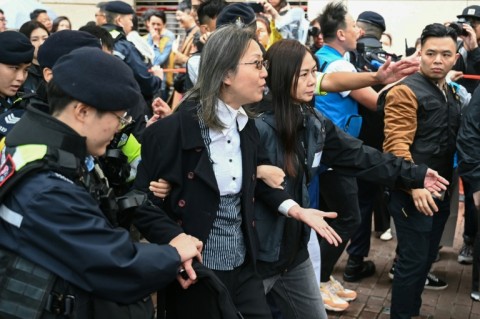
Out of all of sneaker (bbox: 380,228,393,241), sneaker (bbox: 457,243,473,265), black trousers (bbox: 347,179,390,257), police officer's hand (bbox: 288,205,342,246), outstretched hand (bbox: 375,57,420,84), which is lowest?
sneaker (bbox: 380,228,393,241)

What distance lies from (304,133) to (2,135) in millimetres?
1617

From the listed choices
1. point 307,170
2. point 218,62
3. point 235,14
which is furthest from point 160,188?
point 235,14

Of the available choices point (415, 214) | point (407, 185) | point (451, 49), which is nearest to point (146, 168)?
point (407, 185)

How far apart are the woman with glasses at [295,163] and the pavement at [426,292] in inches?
61.4

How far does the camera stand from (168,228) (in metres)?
2.79

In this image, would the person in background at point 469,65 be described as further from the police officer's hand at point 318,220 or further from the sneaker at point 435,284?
the police officer's hand at point 318,220

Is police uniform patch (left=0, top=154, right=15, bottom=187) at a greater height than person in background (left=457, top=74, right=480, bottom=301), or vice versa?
police uniform patch (left=0, top=154, right=15, bottom=187)

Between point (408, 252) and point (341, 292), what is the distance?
0.97 m

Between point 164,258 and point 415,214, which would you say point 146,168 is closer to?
point 164,258

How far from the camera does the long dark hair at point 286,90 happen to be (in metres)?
3.53

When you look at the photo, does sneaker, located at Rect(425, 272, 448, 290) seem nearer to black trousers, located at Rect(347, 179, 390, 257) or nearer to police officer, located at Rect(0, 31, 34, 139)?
black trousers, located at Rect(347, 179, 390, 257)

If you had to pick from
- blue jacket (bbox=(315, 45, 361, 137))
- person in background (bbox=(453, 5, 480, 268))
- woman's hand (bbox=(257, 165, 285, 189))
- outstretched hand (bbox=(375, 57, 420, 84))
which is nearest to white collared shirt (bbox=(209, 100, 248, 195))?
woman's hand (bbox=(257, 165, 285, 189))

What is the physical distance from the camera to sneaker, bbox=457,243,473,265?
246 inches

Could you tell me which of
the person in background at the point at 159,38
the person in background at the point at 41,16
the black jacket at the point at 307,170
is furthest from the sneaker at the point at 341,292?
the person in background at the point at 41,16
